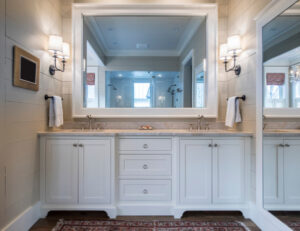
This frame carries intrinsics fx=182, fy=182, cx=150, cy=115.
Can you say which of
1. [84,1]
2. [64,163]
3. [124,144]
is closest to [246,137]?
[124,144]

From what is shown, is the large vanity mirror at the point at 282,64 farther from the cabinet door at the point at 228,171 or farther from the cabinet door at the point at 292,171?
the cabinet door at the point at 228,171

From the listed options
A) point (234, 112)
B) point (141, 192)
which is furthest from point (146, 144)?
point (234, 112)

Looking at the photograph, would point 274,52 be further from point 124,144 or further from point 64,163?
point 64,163

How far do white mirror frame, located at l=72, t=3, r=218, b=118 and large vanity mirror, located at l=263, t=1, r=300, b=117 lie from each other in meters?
0.74

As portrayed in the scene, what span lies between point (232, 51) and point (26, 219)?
9.25ft

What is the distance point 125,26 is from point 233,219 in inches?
104

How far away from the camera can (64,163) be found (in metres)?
1.97

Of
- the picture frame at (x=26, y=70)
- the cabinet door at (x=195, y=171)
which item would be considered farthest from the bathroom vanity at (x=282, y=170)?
the picture frame at (x=26, y=70)

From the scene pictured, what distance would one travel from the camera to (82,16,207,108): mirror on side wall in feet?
7.97

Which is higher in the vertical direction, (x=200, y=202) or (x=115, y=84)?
(x=115, y=84)

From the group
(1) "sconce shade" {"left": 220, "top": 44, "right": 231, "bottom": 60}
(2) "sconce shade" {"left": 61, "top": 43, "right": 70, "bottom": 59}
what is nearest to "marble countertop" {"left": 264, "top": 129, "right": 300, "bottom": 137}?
(1) "sconce shade" {"left": 220, "top": 44, "right": 231, "bottom": 60}

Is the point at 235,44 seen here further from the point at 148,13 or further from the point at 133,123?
the point at 133,123

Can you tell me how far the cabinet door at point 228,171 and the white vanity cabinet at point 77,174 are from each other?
3.72 ft

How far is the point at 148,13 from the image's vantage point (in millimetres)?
2400
